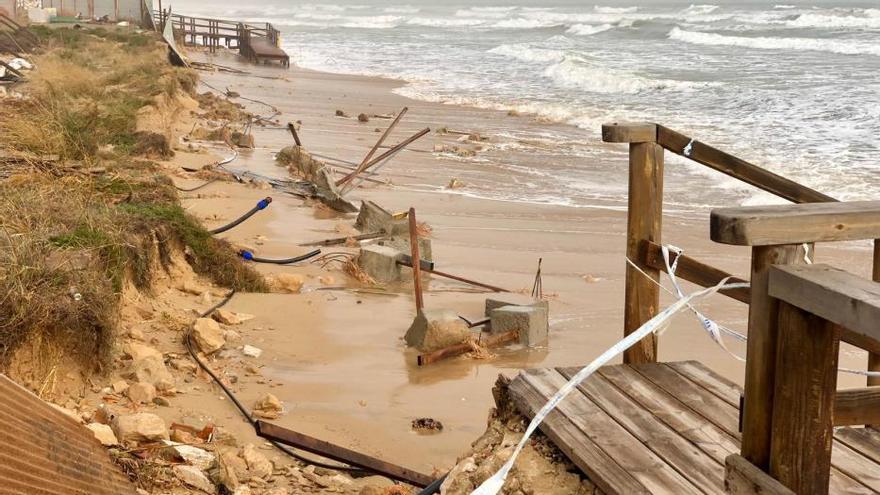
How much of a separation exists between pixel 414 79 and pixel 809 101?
40.4 ft

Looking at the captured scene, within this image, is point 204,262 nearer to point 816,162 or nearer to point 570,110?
point 816,162

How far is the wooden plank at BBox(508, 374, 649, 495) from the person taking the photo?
3.09 metres

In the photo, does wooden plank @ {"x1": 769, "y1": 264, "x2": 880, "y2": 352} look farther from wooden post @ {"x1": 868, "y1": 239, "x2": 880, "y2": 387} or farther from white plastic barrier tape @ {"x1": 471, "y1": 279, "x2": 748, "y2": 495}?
wooden post @ {"x1": 868, "y1": 239, "x2": 880, "y2": 387}

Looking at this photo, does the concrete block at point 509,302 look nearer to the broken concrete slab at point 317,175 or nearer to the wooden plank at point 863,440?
the wooden plank at point 863,440

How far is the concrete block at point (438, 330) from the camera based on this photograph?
6742 mm

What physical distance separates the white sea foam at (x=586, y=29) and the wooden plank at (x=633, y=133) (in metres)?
46.2

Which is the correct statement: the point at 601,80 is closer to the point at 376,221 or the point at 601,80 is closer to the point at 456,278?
the point at 376,221

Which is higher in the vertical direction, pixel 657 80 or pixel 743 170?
pixel 743 170

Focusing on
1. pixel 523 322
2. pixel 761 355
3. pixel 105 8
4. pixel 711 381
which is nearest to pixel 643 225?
pixel 711 381

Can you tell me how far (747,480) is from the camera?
2.51 meters

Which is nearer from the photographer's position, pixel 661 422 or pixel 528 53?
pixel 661 422

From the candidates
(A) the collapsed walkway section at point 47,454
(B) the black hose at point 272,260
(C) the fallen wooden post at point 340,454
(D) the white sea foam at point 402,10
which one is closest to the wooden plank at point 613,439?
(C) the fallen wooden post at point 340,454

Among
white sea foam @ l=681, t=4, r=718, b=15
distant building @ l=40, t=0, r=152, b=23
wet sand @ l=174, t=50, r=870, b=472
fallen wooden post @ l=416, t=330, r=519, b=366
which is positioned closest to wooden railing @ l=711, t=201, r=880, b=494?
wet sand @ l=174, t=50, r=870, b=472

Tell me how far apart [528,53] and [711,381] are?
1332 inches
